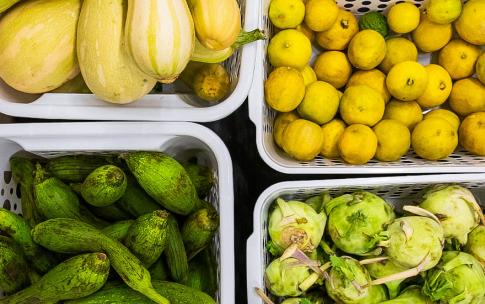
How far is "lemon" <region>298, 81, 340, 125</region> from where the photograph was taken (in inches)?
36.3

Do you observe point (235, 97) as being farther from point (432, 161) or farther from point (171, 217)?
point (432, 161)

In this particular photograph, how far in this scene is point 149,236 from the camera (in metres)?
0.71

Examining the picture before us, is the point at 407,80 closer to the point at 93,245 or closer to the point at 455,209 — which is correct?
the point at 455,209

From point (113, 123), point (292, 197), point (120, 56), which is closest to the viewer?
point (120, 56)

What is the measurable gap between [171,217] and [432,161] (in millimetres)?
451

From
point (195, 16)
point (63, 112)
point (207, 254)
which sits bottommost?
point (207, 254)

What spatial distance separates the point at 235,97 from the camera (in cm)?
81

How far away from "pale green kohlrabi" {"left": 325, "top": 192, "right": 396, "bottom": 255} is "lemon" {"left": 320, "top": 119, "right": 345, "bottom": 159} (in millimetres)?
115

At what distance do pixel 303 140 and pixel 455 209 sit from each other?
26 centimetres

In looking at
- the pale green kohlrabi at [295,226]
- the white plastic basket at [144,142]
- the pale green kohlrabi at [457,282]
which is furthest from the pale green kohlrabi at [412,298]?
the white plastic basket at [144,142]

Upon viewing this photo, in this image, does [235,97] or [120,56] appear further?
[235,97]

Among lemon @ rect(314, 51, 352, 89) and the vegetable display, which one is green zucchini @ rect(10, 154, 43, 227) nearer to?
the vegetable display

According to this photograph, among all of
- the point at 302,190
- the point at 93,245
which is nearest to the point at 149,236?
the point at 93,245

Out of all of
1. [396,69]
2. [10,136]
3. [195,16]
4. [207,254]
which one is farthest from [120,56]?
[396,69]
